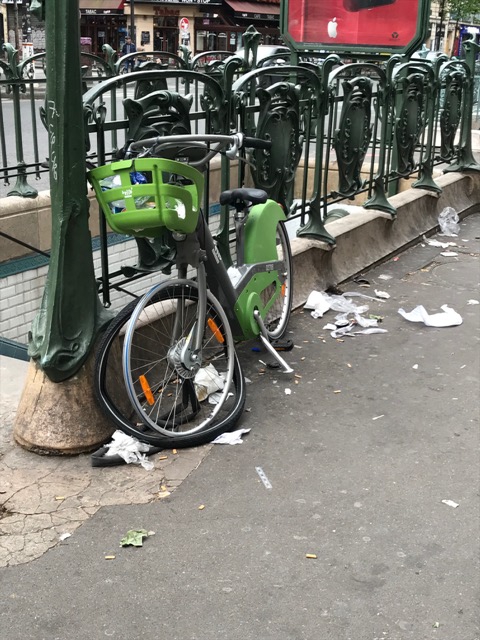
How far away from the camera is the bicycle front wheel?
3959 mm

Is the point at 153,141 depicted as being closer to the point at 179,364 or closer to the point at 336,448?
the point at 179,364

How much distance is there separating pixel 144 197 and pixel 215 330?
3.26 feet

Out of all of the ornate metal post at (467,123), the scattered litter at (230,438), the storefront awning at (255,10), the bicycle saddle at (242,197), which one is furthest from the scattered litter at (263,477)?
the storefront awning at (255,10)

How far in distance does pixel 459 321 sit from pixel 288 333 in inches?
53.3

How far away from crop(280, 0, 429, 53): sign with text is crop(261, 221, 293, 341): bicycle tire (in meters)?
4.52

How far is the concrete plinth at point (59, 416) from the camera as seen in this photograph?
3797mm

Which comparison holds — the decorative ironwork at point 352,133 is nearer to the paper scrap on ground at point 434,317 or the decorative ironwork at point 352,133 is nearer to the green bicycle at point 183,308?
the paper scrap on ground at point 434,317

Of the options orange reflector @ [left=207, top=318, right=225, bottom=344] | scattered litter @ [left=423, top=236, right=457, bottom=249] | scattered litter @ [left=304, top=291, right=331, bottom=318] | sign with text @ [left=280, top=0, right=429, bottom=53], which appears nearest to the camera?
orange reflector @ [left=207, top=318, right=225, bottom=344]

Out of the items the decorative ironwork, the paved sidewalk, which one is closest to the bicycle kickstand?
the paved sidewalk

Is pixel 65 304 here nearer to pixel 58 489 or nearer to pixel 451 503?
pixel 58 489

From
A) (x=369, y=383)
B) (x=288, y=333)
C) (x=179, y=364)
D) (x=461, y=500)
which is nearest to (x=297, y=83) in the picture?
(x=288, y=333)

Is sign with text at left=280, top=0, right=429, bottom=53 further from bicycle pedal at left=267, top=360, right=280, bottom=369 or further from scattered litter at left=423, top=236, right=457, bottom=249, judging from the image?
bicycle pedal at left=267, top=360, right=280, bottom=369

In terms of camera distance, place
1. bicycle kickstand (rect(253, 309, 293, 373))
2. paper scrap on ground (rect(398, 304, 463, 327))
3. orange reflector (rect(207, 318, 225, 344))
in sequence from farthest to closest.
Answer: paper scrap on ground (rect(398, 304, 463, 327)) → bicycle kickstand (rect(253, 309, 293, 373)) → orange reflector (rect(207, 318, 225, 344))

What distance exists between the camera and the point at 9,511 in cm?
340
